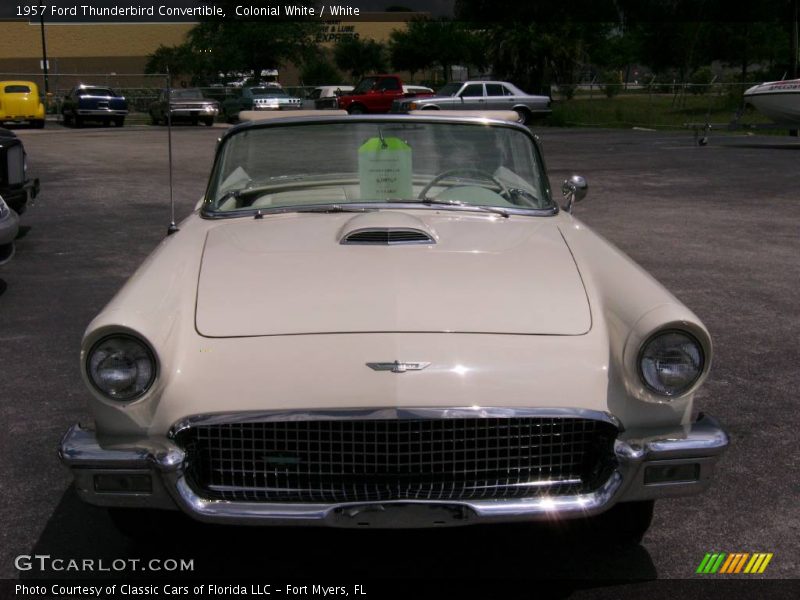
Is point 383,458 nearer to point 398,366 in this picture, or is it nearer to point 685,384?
point 398,366

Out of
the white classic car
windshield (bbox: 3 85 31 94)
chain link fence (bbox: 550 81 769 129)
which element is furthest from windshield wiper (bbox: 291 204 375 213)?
windshield (bbox: 3 85 31 94)

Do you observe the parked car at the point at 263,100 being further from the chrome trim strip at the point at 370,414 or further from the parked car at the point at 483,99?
the chrome trim strip at the point at 370,414

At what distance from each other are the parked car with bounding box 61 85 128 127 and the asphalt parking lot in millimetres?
18376

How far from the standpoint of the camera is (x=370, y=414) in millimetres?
2967

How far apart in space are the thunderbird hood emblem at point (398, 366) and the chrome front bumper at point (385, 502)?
388 millimetres

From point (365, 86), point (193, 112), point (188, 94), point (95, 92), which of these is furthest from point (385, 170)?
point (95, 92)

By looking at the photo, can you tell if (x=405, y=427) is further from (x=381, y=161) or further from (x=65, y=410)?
(x=65, y=410)

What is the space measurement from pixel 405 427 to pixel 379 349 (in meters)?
0.25

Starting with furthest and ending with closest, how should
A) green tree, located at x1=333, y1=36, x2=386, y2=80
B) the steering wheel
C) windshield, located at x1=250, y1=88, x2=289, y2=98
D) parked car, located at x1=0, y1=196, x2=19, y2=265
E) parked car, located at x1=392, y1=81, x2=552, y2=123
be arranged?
green tree, located at x1=333, y1=36, x2=386, y2=80
windshield, located at x1=250, y1=88, x2=289, y2=98
parked car, located at x1=392, y1=81, x2=552, y2=123
parked car, located at x1=0, y1=196, x2=19, y2=265
the steering wheel

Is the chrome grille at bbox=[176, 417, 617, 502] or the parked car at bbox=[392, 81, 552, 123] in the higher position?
the chrome grille at bbox=[176, 417, 617, 502]

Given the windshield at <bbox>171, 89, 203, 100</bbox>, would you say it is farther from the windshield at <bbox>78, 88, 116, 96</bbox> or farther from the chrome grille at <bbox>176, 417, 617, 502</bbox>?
the chrome grille at <bbox>176, 417, 617, 502</bbox>

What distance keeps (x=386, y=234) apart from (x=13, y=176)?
654 cm

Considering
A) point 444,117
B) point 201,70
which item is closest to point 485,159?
point 444,117

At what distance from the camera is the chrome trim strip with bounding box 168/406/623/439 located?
2.96 m
